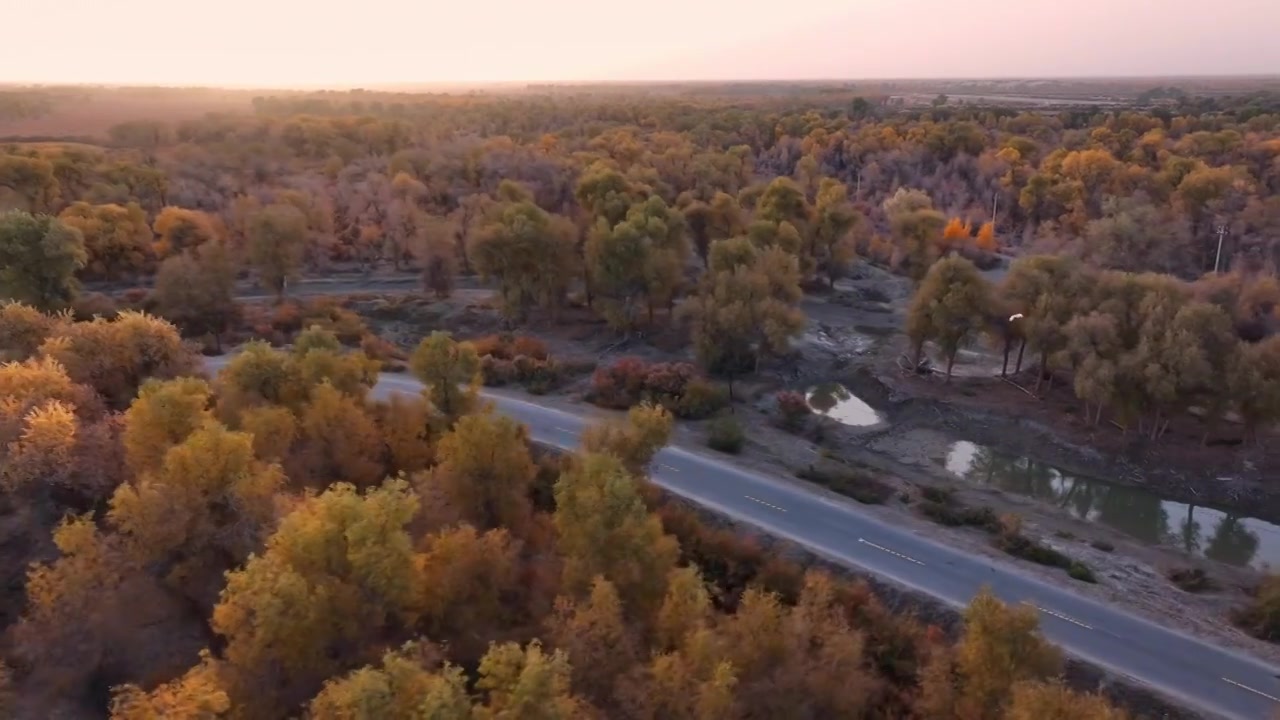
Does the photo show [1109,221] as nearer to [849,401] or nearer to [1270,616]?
[849,401]

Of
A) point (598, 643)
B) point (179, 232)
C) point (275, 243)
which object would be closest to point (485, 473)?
point (598, 643)

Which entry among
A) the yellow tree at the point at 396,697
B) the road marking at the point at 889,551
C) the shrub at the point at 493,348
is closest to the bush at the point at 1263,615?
the road marking at the point at 889,551

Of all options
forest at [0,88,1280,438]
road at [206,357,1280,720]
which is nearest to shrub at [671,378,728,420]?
forest at [0,88,1280,438]

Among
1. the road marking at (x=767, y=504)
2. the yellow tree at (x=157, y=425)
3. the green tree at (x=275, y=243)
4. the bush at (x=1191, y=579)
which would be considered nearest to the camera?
the yellow tree at (x=157, y=425)

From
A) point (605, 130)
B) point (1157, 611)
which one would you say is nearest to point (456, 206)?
point (605, 130)

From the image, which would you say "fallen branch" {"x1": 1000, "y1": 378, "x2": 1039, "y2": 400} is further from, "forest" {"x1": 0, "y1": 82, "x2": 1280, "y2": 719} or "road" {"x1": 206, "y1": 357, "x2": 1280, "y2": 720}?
"road" {"x1": 206, "y1": 357, "x2": 1280, "y2": 720}

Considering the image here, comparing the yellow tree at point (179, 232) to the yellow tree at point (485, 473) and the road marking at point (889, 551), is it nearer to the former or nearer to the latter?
the yellow tree at point (485, 473)
